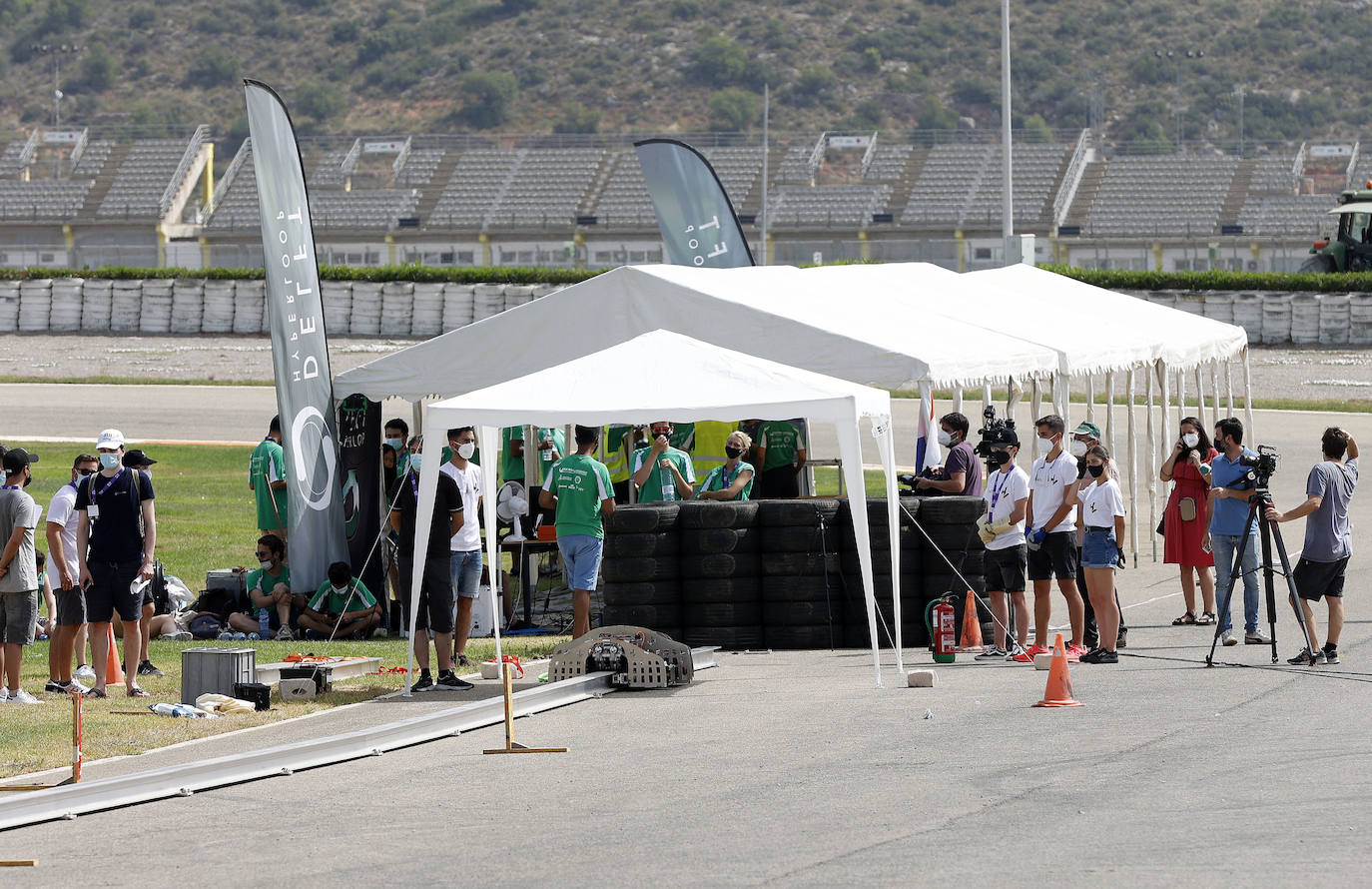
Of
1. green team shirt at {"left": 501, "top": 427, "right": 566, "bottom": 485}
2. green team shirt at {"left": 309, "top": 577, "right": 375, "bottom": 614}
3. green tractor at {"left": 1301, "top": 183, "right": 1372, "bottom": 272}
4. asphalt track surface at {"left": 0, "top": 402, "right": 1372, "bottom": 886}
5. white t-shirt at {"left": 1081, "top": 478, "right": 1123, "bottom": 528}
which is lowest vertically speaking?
asphalt track surface at {"left": 0, "top": 402, "right": 1372, "bottom": 886}

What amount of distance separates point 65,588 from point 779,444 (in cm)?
730

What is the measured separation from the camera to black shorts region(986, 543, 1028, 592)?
13.7m

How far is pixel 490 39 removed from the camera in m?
138

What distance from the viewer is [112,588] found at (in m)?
12.6

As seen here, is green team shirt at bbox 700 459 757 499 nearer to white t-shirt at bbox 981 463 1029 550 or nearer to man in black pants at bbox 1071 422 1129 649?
white t-shirt at bbox 981 463 1029 550

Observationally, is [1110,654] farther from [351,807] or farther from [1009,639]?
[351,807]

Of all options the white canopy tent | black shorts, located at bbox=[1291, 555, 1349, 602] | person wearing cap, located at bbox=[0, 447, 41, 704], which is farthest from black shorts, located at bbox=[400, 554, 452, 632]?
black shorts, located at bbox=[1291, 555, 1349, 602]

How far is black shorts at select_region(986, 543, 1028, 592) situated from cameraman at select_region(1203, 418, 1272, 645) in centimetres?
150

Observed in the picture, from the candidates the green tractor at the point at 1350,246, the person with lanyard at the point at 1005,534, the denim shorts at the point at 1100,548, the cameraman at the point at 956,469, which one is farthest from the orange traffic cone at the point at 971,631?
the green tractor at the point at 1350,246

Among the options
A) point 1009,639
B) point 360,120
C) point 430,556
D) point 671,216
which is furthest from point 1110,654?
point 360,120

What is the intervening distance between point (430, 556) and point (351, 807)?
164 inches

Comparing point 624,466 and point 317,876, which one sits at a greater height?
point 624,466

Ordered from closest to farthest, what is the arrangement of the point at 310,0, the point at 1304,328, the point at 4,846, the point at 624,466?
the point at 4,846, the point at 624,466, the point at 1304,328, the point at 310,0

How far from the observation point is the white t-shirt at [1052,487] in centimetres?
1351
